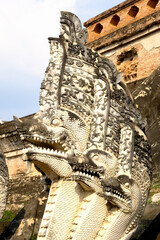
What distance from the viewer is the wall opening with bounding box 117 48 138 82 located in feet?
39.8

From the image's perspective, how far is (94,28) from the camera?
13.5 m

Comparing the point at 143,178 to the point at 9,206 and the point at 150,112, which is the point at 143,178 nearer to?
the point at 150,112

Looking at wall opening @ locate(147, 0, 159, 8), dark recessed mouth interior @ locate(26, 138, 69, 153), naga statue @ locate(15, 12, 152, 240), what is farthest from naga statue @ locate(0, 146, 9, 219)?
wall opening @ locate(147, 0, 159, 8)

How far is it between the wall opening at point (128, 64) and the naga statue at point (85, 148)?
687 cm

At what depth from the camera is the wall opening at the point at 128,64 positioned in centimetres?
1214

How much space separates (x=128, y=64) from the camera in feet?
41.0

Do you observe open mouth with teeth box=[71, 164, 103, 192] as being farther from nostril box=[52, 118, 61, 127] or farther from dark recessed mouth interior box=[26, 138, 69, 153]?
nostril box=[52, 118, 61, 127]

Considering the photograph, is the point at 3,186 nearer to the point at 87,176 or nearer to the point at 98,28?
the point at 87,176

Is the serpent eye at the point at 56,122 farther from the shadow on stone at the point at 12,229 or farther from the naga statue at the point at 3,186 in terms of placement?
the shadow on stone at the point at 12,229

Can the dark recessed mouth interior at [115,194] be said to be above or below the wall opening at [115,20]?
below

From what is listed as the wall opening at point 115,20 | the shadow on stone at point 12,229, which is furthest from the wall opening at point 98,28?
the shadow on stone at point 12,229

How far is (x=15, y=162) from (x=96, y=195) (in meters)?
6.13

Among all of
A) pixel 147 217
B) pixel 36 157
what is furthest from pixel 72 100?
pixel 147 217

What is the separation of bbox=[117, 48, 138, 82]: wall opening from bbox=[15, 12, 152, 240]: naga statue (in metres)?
6.87
